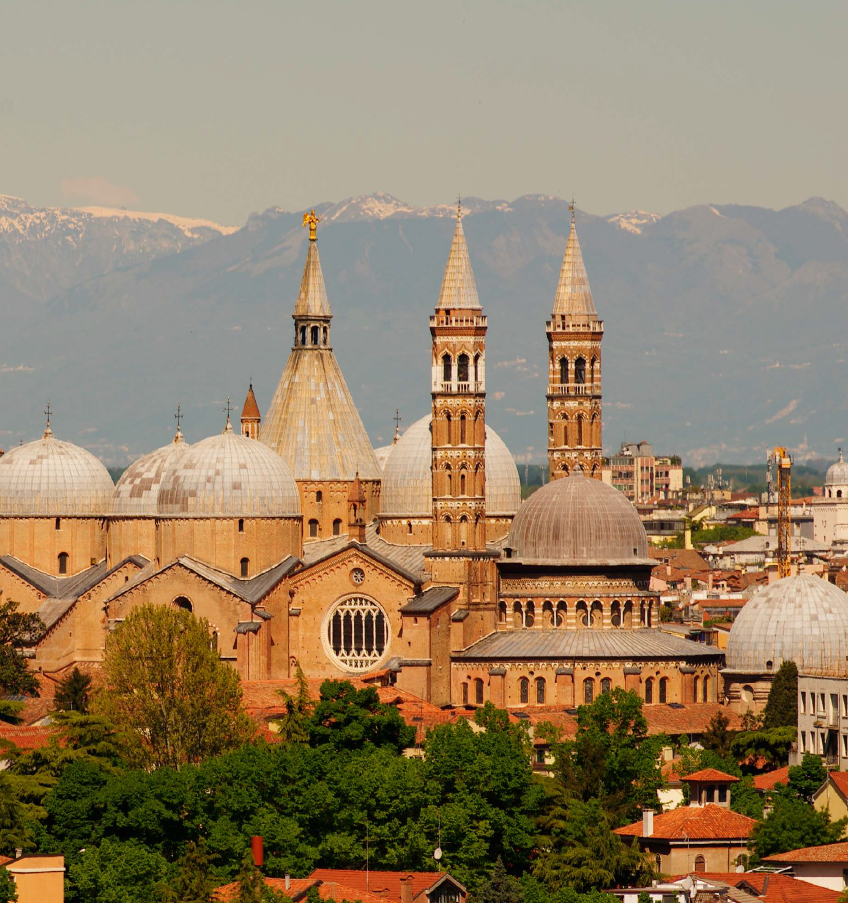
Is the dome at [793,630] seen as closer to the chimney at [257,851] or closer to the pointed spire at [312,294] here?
the pointed spire at [312,294]

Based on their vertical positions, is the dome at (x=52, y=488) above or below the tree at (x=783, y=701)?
above

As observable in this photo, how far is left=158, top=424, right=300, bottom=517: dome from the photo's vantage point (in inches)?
3553

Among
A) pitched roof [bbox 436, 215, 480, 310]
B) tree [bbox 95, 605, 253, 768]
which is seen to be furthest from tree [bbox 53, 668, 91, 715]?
pitched roof [bbox 436, 215, 480, 310]

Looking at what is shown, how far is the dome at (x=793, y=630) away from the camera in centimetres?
8769

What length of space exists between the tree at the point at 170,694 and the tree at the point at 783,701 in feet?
53.1

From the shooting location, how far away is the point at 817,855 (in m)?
56.2

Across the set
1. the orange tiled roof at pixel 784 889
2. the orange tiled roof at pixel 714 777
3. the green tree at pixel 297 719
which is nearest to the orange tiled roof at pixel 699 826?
the orange tiled roof at pixel 714 777

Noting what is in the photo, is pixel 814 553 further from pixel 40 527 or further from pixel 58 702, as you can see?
pixel 58 702

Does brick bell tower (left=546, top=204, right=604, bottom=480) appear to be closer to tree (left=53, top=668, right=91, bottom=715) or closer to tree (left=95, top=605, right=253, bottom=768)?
tree (left=53, top=668, right=91, bottom=715)

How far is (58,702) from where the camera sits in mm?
80312

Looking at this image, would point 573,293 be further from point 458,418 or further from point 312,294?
point 458,418

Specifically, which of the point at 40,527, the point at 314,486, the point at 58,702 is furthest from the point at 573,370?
the point at 58,702

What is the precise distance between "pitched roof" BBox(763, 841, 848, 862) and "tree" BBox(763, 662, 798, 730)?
20204mm

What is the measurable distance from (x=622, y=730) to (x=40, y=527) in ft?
108
